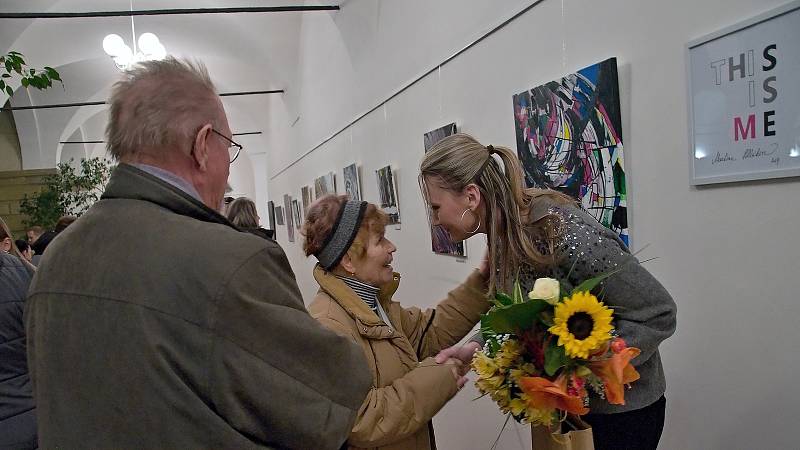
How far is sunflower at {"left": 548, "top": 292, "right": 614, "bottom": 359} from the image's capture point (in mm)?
1574

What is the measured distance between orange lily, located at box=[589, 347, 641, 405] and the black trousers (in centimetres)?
49

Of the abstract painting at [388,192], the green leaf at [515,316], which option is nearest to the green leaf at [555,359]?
the green leaf at [515,316]

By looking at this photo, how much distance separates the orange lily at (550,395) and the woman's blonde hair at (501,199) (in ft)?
1.74

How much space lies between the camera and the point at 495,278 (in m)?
2.33

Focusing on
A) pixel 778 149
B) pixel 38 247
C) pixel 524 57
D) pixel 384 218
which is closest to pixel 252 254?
pixel 384 218

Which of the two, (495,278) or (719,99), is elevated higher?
(719,99)

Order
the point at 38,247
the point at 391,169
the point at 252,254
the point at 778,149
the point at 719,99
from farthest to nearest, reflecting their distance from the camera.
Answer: the point at 38,247
the point at 391,169
the point at 719,99
the point at 778,149
the point at 252,254

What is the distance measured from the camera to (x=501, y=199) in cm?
225

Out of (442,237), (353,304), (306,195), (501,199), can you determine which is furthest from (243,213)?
(306,195)

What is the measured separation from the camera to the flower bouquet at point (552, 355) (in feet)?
5.24

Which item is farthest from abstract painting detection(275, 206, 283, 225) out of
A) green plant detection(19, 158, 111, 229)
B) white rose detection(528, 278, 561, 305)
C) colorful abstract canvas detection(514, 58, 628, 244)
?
white rose detection(528, 278, 561, 305)

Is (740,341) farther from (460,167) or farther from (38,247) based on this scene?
(38,247)

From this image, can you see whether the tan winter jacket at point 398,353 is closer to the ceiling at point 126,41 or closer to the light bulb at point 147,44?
the ceiling at point 126,41

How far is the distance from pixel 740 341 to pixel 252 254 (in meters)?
1.75
